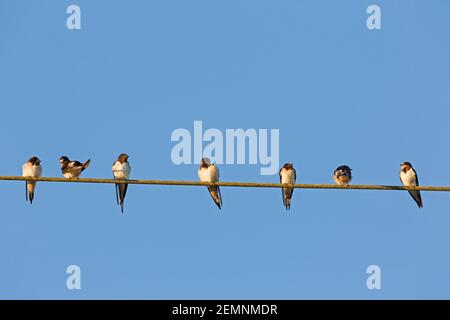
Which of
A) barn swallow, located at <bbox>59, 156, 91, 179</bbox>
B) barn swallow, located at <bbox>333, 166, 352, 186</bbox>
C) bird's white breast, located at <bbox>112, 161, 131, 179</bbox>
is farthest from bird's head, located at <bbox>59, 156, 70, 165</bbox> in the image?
barn swallow, located at <bbox>333, 166, 352, 186</bbox>

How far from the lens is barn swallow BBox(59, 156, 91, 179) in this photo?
19438 mm

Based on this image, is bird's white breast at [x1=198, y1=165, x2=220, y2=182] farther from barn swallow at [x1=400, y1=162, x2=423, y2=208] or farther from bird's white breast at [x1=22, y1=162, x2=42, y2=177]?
barn swallow at [x1=400, y1=162, x2=423, y2=208]

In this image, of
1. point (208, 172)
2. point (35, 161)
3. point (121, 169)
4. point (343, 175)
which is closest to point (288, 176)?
point (343, 175)

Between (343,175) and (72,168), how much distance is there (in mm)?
4188

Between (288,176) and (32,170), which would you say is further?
(288,176)

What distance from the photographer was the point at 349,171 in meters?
19.9

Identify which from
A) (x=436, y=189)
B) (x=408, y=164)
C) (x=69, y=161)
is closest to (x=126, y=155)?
(x=69, y=161)

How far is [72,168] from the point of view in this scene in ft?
64.0

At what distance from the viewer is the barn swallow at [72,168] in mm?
19438

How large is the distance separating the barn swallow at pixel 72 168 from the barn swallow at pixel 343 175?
386 cm

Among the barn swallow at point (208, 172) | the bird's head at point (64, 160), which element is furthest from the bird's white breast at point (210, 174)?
the bird's head at point (64, 160)

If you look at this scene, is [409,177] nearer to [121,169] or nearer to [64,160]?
[121,169]

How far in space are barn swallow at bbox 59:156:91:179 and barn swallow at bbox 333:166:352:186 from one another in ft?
12.7

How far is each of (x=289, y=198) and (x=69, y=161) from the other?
11.5 feet
